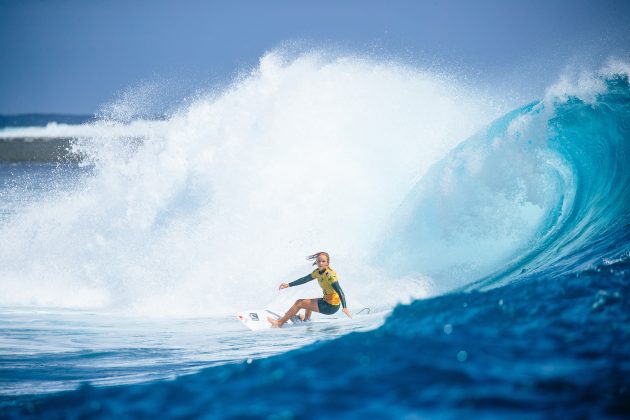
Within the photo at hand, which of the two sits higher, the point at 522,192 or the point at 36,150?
the point at 36,150

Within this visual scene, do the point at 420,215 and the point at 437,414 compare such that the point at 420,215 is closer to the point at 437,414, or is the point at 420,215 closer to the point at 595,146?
the point at 595,146

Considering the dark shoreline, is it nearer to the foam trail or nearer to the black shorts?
the foam trail

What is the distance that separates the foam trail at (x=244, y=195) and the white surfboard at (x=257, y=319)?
4.36ft

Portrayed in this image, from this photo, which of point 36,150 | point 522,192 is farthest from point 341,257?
point 36,150

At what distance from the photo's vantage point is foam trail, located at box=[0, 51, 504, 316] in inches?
370

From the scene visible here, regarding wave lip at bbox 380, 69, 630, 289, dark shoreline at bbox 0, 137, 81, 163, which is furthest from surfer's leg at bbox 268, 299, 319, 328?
dark shoreline at bbox 0, 137, 81, 163

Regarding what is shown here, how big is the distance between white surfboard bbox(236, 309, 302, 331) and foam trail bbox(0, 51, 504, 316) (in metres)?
1.33

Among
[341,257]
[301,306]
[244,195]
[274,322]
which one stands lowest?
[274,322]

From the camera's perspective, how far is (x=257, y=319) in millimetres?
7211

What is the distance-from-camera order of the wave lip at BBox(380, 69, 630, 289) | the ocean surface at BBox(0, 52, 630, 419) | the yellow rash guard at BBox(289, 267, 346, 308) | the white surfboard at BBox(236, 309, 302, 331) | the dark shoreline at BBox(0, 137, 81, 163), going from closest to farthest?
the ocean surface at BBox(0, 52, 630, 419), the white surfboard at BBox(236, 309, 302, 331), the yellow rash guard at BBox(289, 267, 346, 308), the wave lip at BBox(380, 69, 630, 289), the dark shoreline at BBox(0, 137, 81, 163)

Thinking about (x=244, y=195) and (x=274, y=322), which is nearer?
(x=274, y=322)

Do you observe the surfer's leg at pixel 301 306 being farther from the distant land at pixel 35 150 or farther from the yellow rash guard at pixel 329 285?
the distant land at pixel 35 150

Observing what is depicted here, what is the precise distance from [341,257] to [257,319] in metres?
2.75

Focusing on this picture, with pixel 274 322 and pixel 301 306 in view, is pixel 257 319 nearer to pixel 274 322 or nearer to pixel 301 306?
pixel 274 322
